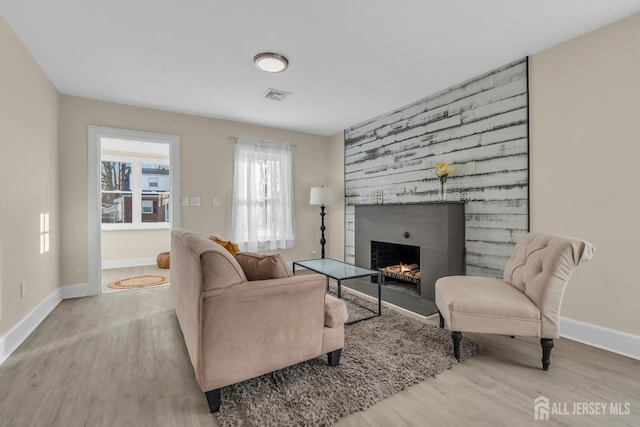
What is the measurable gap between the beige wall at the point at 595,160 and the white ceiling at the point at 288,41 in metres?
0.23

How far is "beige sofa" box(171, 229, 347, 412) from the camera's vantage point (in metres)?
1.51

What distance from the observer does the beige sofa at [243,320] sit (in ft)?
4.95

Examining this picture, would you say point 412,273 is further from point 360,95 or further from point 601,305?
point 360,95

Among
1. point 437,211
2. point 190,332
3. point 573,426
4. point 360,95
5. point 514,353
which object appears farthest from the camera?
point 360,95

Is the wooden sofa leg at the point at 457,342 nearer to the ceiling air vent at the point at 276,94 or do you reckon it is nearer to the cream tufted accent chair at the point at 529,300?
the cream tufted accent chair at the point at 529,300

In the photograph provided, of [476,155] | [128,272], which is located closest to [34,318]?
[128,272]

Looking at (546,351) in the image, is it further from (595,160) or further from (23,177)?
(23,177)

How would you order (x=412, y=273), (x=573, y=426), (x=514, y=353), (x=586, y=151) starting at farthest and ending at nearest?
1. (x=412, y=273)
2. (x=586, y=151)
3. (x=514, y=353)
4. (x=573, y=426)

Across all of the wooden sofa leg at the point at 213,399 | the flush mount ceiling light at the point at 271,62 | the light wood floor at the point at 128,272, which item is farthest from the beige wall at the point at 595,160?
the light wood floor at the point at 128,272

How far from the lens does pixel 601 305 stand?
2.29 m

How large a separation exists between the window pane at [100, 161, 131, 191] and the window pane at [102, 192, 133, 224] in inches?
5.5

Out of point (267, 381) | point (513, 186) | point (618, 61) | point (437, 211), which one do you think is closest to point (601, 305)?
point (513, 186)

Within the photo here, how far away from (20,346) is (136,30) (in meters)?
2.55

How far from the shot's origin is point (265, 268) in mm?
1741
